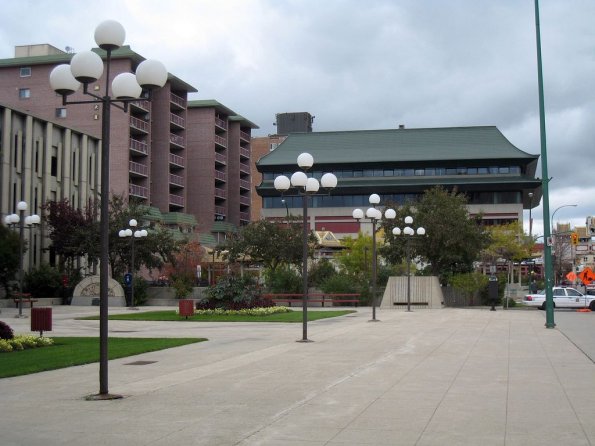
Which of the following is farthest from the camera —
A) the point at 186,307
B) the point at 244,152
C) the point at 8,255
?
Result: the point at 244,152

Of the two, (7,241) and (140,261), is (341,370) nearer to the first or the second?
(7,241)

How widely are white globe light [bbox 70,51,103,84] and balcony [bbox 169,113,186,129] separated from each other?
70.3 metres

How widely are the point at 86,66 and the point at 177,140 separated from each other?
72.4 m

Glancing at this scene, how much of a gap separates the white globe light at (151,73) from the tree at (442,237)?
38.0m

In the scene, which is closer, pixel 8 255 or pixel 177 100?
pixel 8 255

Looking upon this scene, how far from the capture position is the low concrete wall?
44.3 meters

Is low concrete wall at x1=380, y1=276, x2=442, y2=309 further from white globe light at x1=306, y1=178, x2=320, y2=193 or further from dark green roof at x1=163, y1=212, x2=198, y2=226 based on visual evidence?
dark green roof at x1=163, y1=212, x2=198, y2=226

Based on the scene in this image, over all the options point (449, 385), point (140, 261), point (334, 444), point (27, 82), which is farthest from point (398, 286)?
point (27, 82)

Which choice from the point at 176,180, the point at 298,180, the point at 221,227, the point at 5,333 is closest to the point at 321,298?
the point at 298,180

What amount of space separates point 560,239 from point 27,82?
76.9 meters

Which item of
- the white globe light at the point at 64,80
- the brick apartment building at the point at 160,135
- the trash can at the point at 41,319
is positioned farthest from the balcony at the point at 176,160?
the white globe light at the point at 64,80

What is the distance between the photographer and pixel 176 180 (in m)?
81.9

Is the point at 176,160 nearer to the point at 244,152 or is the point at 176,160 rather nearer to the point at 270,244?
the point at 244,152

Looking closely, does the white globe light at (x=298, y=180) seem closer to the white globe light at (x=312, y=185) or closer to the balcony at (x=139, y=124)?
the white globe light at (x=312, y=185)
